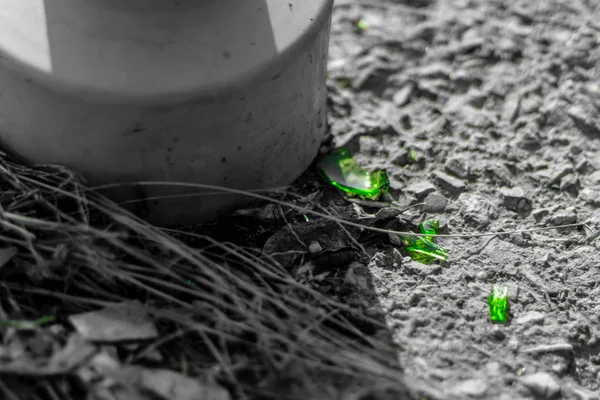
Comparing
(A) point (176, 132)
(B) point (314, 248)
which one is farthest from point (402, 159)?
(A) point (176, 132)

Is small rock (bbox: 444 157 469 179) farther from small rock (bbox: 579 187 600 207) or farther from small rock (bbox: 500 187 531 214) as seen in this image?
small rock (bbox: 579 187 600 207)

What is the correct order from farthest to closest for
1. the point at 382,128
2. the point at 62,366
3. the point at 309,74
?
the point at 382,128 → the point at 309,74 → the point at 62,366

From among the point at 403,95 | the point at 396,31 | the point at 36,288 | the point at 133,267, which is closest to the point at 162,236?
the point at 133,267

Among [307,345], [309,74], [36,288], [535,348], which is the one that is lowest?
[535,348]

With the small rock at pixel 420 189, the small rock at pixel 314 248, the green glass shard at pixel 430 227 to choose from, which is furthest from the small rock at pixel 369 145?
the small rock at pixel 314 248

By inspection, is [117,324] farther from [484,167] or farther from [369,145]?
[484,167]

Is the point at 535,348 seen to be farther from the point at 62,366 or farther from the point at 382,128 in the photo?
the point at 62,366

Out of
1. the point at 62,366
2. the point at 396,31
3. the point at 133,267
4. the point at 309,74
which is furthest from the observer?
the point at 396,31
